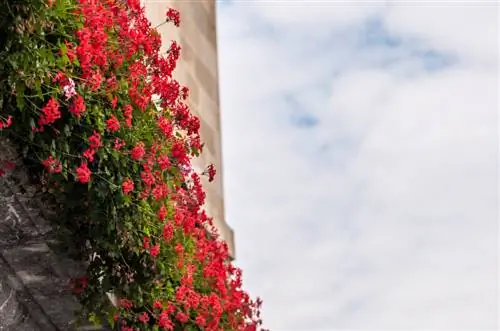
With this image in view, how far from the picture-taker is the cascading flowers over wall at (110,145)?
17.4ft

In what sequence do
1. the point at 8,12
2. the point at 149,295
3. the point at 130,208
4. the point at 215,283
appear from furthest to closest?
1. the point at 215,283
2. the point at 149,295
3. the point at 130,208
4. the point at 8,12

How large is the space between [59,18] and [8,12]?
18.4 inches

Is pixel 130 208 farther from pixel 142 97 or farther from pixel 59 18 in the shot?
pixel 59 18

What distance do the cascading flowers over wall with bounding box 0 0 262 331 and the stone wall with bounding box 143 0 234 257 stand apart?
2.80 m

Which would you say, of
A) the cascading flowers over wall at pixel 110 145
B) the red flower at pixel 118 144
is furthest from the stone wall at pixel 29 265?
the red flower at pixel 118 144

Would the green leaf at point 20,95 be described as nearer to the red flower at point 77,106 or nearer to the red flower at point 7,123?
the red flower at point 7,123

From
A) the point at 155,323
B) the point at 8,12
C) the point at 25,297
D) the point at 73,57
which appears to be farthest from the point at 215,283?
the point at 8,12

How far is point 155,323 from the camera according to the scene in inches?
258

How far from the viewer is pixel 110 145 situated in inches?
229

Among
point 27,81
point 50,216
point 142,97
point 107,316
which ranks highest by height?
point 142,97

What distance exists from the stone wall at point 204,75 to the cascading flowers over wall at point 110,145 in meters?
2.80

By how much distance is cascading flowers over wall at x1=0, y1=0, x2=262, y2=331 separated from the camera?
5.32m

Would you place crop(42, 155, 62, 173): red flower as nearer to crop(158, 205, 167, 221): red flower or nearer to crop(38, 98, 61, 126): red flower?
crop(38, 98, 61, 126): red flower

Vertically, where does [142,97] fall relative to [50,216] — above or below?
above
